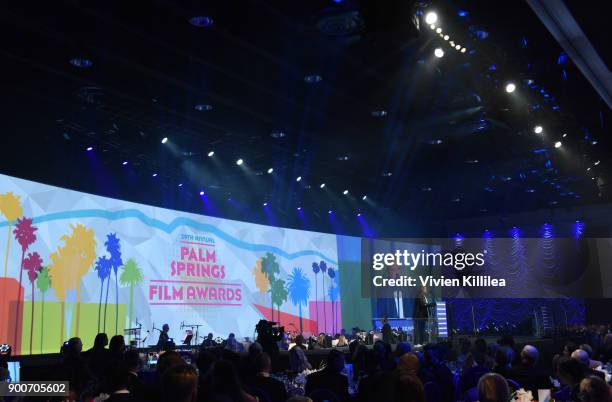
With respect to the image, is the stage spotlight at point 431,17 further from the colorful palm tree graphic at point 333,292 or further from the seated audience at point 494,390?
the colorful palm tree graphic at point 333,292

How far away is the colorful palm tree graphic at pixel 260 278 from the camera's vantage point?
14117mm

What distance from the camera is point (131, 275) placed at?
11.3 m

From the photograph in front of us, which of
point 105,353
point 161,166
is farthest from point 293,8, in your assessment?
point 161,166

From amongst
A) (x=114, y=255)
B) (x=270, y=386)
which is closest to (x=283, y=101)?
(x=114, y=255)

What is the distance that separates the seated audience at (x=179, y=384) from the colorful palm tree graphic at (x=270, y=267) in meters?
11.6

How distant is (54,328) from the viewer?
9.95m

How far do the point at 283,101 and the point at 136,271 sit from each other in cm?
460

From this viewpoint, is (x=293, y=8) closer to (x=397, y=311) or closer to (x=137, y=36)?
(x=137, y=36)

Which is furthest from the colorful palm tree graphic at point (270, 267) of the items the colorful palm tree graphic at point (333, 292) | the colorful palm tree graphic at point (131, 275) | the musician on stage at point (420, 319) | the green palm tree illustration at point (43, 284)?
the green palm tree illustration at point (43, 284)

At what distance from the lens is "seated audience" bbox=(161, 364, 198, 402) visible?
2.71 meters

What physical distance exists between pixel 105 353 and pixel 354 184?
9537mm

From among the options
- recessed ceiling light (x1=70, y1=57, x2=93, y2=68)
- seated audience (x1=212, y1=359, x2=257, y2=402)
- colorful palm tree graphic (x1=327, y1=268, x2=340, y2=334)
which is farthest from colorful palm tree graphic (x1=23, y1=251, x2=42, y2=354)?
colorful palm tree graphic (x1=327, y1=268, x2=340, y2=334)

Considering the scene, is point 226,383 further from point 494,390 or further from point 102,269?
point 102,269

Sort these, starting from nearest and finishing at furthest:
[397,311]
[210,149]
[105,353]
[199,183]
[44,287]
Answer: [105,353]
[44,287]
[210,149]
[199,183]
[397,311]
